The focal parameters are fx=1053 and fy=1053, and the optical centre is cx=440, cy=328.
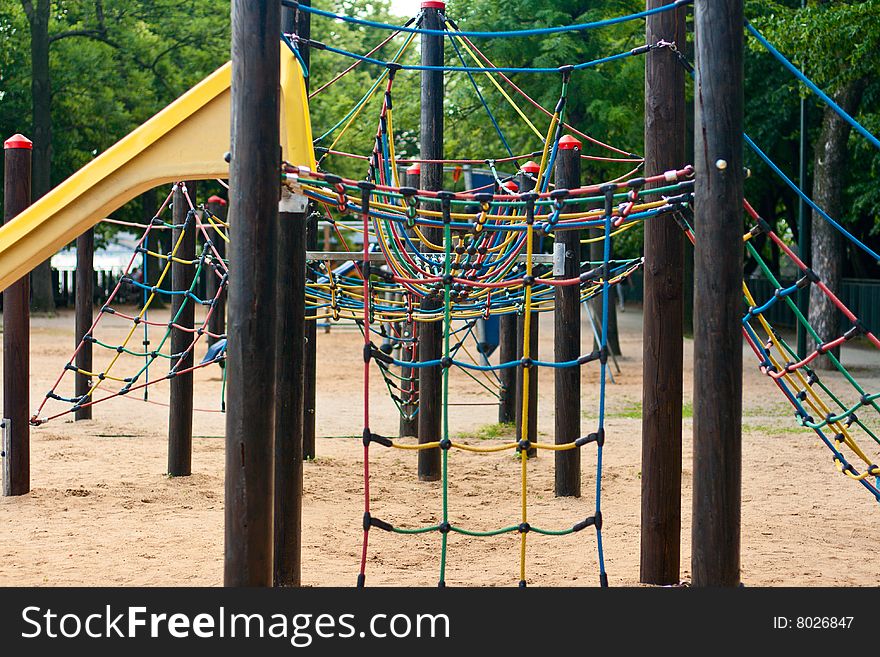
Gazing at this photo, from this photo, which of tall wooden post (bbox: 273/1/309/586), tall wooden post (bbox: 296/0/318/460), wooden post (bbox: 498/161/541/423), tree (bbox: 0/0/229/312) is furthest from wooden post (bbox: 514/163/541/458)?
tree (bbox: 0/0/229/312)

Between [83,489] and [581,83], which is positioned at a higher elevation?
[581,83]

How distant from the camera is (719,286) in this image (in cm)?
361

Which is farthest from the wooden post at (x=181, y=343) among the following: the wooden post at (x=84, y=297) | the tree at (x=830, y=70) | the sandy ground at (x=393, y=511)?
the tree at (x=830, y=70)

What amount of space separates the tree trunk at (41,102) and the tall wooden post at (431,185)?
17565 mm

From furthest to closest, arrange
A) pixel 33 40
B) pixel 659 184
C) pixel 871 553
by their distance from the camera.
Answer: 1. pixel 33 40
2. pixel 871 553
3. pixel 659 184

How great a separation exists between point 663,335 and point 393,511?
2677mm

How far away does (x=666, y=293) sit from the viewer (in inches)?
179

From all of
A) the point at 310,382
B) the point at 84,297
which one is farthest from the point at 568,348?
the point at 84,297

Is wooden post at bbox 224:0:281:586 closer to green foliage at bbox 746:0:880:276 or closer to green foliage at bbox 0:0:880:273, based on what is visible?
green foliage at bbox 0:0:880:273

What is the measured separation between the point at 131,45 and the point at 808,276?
82.9 feet

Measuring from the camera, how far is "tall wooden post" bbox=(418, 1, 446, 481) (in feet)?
25.0

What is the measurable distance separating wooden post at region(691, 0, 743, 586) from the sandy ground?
120cm

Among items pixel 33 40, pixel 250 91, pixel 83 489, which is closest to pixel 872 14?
pixel 83 489
